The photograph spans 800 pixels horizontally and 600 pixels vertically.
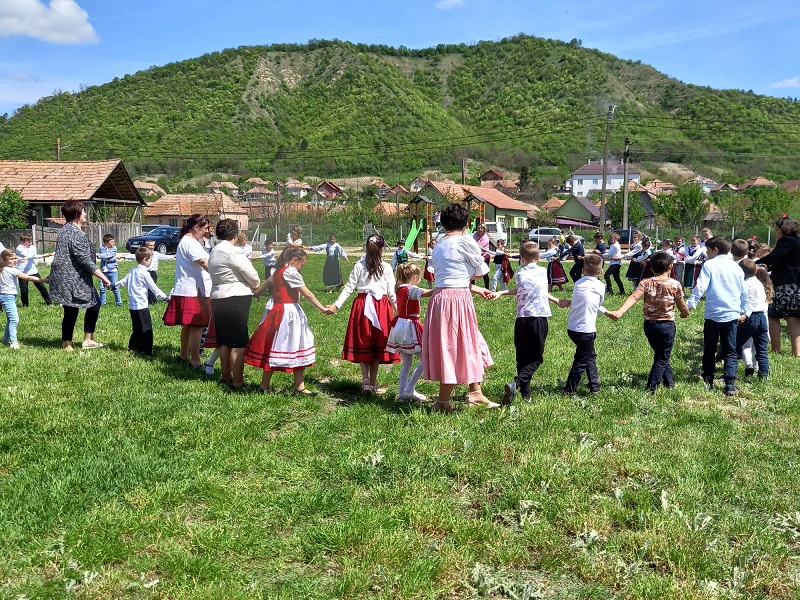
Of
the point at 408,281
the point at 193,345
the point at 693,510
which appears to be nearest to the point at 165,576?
the point at 693,510

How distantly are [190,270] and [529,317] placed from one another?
4.21m

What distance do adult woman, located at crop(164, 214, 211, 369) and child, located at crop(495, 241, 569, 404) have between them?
3.65m

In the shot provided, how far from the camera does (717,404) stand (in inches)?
261

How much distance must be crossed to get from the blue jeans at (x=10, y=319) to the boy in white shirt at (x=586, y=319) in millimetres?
7376

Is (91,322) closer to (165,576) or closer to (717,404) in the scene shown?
(165,576)

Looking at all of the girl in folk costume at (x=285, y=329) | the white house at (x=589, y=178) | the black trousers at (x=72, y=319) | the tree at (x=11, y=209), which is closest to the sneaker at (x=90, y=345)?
the black trousers at (x=72, y=319)

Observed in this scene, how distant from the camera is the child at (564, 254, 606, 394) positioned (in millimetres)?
6809

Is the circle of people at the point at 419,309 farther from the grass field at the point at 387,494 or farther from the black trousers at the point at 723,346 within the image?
the grass field at the point at 387,494

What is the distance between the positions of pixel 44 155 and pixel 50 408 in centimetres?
8678

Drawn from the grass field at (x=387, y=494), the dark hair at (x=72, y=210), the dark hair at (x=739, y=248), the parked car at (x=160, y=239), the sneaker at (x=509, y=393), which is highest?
the parked car at (x=160, y=239)

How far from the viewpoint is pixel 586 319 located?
6805 millimetres

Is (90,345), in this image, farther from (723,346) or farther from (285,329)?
(723,346)

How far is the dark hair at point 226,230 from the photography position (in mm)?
6734

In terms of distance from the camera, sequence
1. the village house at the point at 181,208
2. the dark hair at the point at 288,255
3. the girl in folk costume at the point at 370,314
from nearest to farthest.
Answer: the dark hair at the point at 288,255 < the girl in folk costume at the point at 370,314 < the village house at the point at 181,208
